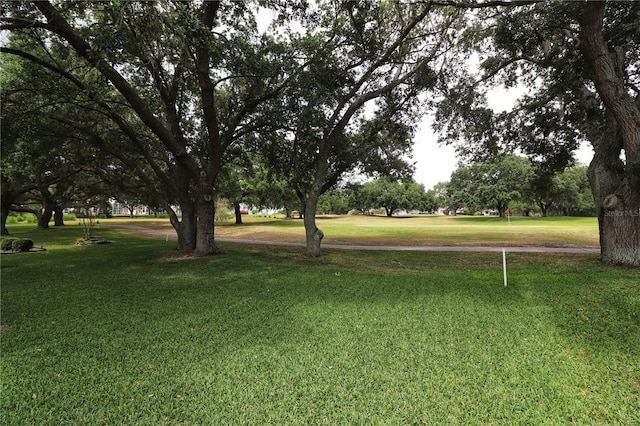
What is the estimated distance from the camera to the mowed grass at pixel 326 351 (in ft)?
9.55

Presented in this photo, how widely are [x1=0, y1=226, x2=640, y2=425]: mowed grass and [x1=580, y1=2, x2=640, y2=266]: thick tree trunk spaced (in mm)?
1714

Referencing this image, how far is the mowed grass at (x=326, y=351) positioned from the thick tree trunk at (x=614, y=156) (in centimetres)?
171

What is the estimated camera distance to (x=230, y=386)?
3258 millimetres

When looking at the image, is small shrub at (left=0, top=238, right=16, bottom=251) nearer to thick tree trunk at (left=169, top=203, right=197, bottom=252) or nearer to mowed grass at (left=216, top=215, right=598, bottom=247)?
thick tree trunk at (left=169, top=203, right=197, bottom=252)

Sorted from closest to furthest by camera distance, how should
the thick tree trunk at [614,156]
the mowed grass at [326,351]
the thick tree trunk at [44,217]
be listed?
the mowed grass at [326,351]
the thick tree trunk at [614,156]
the thick tree trunk at [44,217]

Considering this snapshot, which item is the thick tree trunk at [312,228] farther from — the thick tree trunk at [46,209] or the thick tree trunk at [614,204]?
the thick tree trunk at [46,209]

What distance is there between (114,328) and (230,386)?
9.77ft

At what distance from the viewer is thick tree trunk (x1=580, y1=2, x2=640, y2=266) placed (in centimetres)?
848

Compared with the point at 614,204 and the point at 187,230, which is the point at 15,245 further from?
the point at 614,204

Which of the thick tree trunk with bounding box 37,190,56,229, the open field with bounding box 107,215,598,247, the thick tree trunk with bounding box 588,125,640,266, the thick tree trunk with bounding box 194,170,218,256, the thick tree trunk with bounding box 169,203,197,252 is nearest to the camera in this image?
the thick tree trunk with bounding box 588,125,640,266

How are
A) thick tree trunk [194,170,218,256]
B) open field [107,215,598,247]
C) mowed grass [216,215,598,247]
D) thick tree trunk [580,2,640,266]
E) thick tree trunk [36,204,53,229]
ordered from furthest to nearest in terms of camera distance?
1. thick tree trunk [36,204,53,229]
2. mowed grass [216,215,598,247]
3. open field [107,215,598,247]
4. thick tree trunk [194,170,218,256]
5. thick tree trunk [580,2,640,266]

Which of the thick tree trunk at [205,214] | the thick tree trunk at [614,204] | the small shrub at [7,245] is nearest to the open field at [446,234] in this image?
the thick tree trunk at [614,204]

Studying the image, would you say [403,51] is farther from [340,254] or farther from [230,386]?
[230,386]

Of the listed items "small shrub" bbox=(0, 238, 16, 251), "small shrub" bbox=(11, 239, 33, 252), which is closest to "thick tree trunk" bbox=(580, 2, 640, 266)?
"small shrub" bbox=(11, 239, 33, 252)
